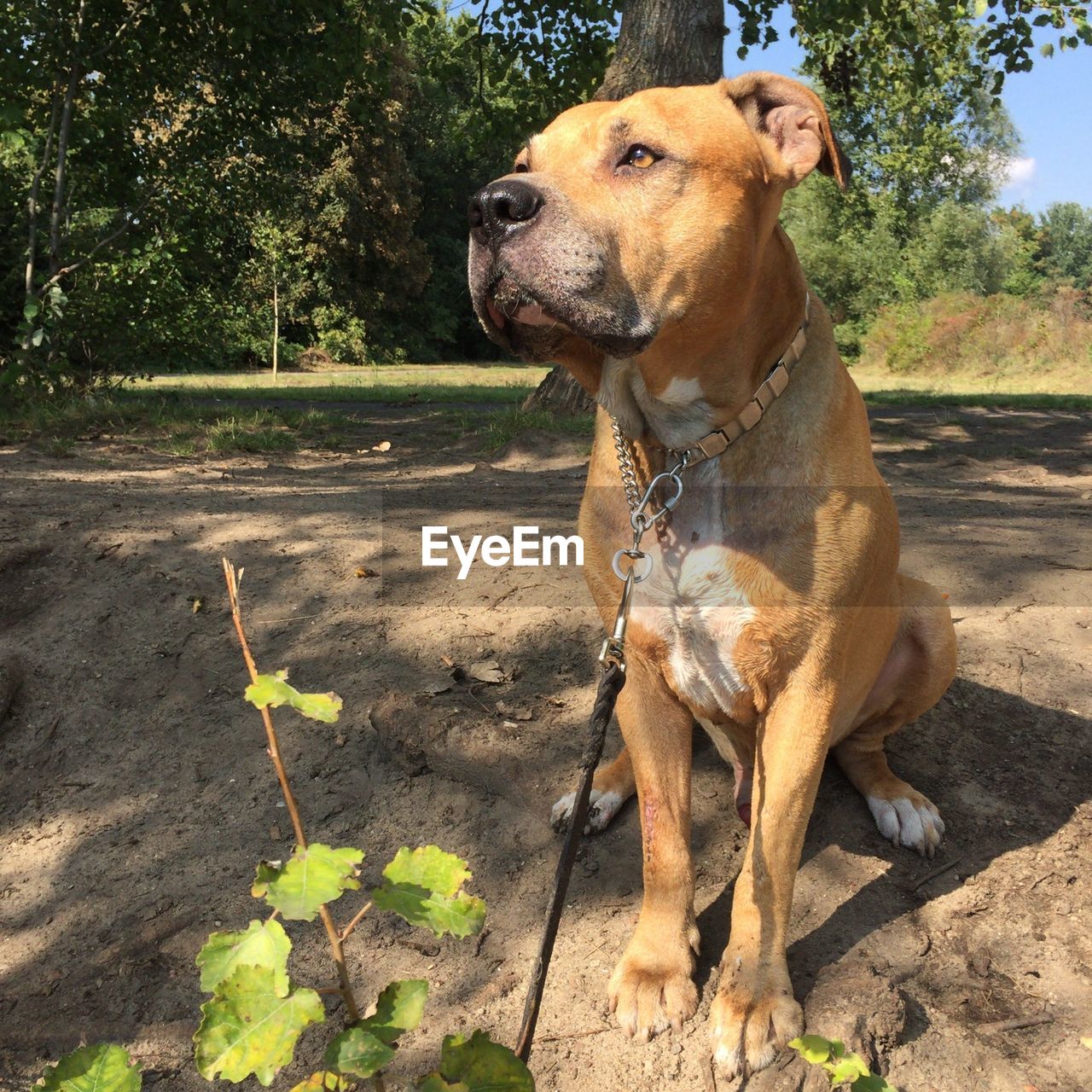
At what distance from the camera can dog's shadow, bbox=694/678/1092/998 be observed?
2.48 meters

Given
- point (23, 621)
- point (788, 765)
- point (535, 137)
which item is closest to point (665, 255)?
point (535, 137)

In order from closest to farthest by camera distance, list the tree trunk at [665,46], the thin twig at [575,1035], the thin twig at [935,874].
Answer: the thin twig at [575,1035] → the thin twig at [935,874] → the tree trunk at [665,46]

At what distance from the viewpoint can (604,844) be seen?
A: 2.83 m

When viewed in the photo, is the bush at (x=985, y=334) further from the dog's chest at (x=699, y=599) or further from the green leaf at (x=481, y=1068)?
the green leaf at (x=481, y=1068)

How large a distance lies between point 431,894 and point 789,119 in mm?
1922

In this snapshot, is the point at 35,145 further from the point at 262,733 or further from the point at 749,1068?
the point at 749,1068

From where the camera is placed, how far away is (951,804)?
2.95 metres

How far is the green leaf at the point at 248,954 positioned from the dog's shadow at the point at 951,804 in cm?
143

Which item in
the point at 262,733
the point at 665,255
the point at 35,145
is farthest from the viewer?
the point at 35,145

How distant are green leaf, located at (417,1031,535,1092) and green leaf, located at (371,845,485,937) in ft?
0.59

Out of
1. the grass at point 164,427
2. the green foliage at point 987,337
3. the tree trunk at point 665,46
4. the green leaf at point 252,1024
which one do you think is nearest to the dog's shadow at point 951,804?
the green leaf at point 252,1024

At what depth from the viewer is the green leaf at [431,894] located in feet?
4.11

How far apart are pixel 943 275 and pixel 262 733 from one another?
1530 inches

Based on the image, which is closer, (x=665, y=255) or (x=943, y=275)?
Answer: (x=665, y=255)
